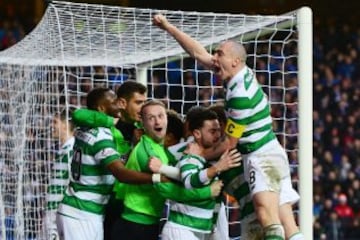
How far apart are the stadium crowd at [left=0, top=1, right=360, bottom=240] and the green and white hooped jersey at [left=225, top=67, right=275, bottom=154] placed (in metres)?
5.75

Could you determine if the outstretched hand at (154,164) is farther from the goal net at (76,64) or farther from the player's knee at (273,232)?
the goal net at (76,64)

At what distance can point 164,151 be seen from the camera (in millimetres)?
6918

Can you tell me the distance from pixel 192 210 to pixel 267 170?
56 centimetres

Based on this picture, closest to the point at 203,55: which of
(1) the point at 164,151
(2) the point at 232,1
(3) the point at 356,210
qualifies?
(1) the point at 164,151

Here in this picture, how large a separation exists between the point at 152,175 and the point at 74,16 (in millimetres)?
1543

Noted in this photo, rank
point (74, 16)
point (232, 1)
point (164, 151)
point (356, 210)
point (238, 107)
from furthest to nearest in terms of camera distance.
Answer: point (232, 1) → point (356, 210) → point (74, 16) → point (164, 151) → point (238, 107)

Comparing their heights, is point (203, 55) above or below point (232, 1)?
below

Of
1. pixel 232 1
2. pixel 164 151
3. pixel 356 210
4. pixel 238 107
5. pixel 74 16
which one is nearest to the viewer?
pixel 238 107

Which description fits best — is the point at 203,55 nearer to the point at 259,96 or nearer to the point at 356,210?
the point at 259,96

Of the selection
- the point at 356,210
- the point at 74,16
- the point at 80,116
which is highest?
the point at 74,16

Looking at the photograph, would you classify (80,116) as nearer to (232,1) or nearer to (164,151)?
(164,151)

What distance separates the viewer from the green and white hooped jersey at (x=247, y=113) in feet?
20.5

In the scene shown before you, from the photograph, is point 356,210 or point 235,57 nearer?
point 235,57

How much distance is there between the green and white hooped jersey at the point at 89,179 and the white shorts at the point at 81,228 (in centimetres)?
3
